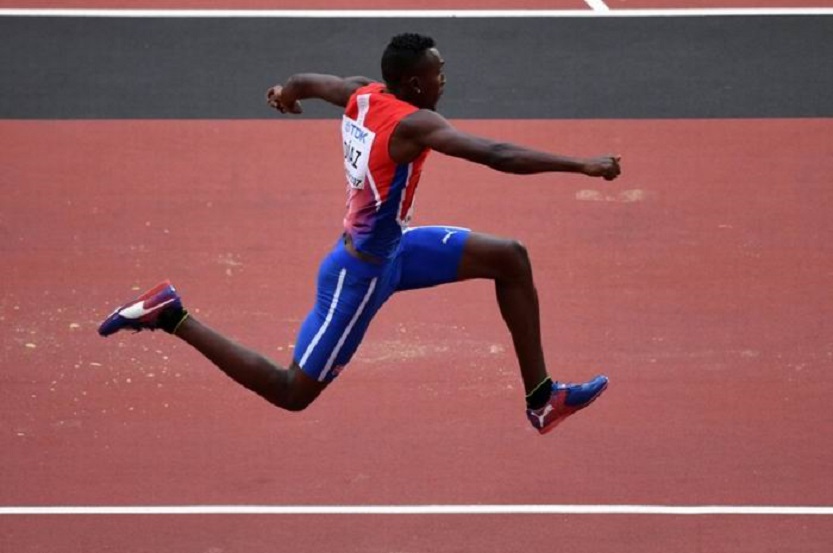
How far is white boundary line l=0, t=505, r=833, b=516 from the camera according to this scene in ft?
35.1

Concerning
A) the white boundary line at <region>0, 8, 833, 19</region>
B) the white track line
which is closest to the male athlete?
the white boundary line at <region>0, 8, 833, 19</region>

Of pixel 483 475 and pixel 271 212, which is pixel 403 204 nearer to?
pixel 483 475

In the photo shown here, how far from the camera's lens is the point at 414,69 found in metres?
9.08

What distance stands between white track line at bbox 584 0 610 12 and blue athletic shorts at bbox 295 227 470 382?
850cm

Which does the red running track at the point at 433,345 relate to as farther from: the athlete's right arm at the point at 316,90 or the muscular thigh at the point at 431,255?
the athlete's right arm at the point at 316,90

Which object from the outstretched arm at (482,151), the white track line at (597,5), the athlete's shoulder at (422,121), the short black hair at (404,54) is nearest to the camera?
the outstretched arm at (482,151)

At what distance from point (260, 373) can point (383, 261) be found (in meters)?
0.91

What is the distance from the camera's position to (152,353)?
12492mm

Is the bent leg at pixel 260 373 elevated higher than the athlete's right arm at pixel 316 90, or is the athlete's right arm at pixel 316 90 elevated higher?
the athlete's right arm at pixel 316 90

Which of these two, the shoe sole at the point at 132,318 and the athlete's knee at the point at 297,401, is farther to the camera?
the shoe sole at the point at 132,318

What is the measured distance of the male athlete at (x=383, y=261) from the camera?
910 centimetres

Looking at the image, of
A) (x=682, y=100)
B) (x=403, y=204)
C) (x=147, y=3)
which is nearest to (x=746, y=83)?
(x=682, y=100)

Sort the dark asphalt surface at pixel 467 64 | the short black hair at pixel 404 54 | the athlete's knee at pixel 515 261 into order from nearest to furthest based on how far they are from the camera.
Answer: the short black hair at pixel 404 54 < the athlete's knee at pixel 515 261 < the dark asphalt surface at pixel 467 64

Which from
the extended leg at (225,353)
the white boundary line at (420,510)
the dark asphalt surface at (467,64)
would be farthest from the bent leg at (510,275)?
the dark asphalt surface at (467,64)
